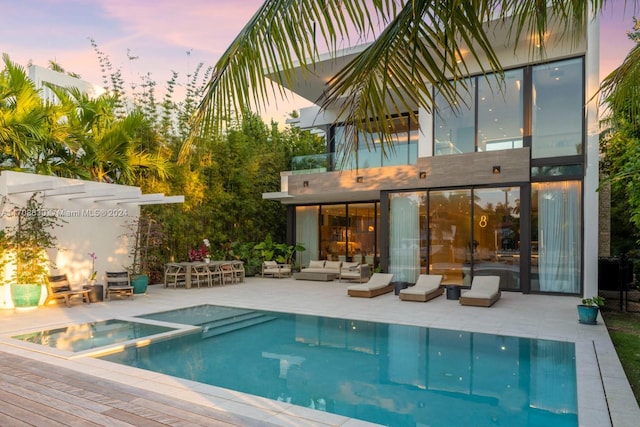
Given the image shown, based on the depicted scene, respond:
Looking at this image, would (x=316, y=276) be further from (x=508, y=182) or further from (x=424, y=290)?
(x=508, y=182)

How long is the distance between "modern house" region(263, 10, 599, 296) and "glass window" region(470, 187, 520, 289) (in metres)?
0.03

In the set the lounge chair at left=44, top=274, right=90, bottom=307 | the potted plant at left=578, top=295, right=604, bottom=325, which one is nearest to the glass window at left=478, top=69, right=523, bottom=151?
the potted plant at left=578, top=295, right=604, bottom=325

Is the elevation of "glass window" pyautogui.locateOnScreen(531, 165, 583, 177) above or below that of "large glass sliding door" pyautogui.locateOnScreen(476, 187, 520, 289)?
above

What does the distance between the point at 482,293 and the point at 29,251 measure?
36.5ft

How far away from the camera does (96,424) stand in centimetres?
401

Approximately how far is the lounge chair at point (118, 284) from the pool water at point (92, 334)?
9.27 ft

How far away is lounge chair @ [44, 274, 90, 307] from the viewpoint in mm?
10914

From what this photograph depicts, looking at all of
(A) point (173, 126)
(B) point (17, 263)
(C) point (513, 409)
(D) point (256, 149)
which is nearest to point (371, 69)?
(C) point (513, 409)

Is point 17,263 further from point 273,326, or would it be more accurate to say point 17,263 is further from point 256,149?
point 256,149

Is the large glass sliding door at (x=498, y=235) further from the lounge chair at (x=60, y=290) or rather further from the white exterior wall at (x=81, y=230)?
the lounge chair at (x=60, y=290)

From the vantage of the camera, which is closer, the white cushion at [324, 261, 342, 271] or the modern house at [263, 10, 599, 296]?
the modern house at [263, 10, 599, 296]

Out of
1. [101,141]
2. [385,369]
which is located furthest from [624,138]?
[101,141]

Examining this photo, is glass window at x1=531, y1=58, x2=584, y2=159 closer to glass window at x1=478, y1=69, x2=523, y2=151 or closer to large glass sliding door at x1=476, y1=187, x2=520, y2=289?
glass window at x1=478, y1=69, x2=523, y2=151

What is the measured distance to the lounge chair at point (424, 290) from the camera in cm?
1167
